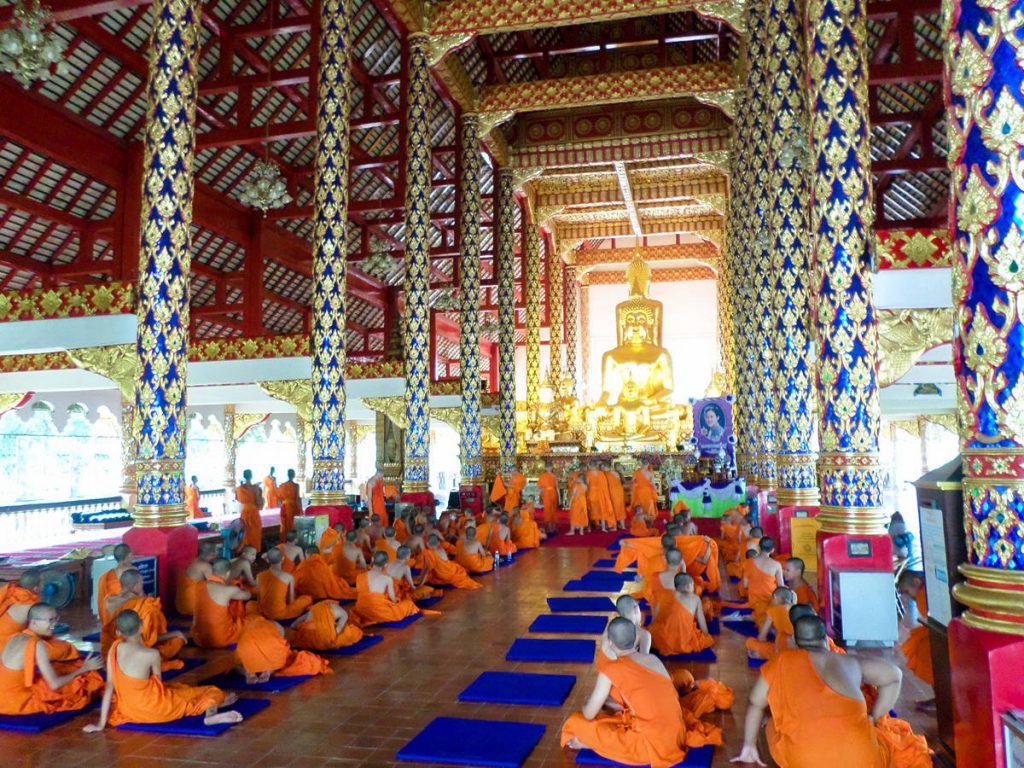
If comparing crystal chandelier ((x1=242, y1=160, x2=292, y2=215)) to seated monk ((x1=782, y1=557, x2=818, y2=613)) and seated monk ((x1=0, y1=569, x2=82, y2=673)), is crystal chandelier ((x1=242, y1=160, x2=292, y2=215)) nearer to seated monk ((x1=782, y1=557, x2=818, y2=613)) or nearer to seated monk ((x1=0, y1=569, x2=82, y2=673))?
seated monk ((x1=0, y1=569, x2=82, y2=673))

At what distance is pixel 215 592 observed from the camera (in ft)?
20.4


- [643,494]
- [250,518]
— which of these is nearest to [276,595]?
[250,518]

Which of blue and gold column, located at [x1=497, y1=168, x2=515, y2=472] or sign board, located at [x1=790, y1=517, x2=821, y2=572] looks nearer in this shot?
sign board, located at [x1=790, y1=517, x2=821, y2=572]

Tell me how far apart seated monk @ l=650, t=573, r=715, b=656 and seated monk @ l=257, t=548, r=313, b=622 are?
10.6 ft

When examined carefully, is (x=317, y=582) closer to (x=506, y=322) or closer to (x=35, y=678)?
(x=35, y=678)

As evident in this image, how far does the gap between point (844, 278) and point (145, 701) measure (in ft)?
18.3

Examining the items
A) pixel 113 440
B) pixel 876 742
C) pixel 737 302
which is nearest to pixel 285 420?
pixel 113 440

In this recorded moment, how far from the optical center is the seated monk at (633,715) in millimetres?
3705

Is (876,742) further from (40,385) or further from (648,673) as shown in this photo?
(40,385)

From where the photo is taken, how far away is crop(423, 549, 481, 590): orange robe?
8.66 meters

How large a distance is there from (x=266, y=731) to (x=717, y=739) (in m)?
2.39

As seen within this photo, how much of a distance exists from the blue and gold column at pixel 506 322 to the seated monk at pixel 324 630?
10.0 meters

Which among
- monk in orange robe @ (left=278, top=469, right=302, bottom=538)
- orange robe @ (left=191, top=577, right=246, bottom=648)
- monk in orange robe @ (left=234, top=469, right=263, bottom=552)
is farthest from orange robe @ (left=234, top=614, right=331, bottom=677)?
monk in orange robe @ (left=278, top=469, right=302, bottom=538)

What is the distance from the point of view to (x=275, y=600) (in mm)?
6988
